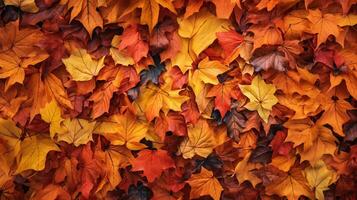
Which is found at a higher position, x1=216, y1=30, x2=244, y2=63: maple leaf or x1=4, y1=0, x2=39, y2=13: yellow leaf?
x1=4, y1=0, x2=39, y2=13: yellow leaf

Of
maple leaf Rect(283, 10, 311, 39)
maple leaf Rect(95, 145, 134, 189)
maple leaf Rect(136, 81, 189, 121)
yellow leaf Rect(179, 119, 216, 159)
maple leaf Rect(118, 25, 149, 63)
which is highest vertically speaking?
maple leaf Rect(283, 10, 311, 39)

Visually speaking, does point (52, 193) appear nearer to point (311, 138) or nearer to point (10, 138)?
point (10, 138)

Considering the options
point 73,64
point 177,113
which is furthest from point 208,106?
point 73,64

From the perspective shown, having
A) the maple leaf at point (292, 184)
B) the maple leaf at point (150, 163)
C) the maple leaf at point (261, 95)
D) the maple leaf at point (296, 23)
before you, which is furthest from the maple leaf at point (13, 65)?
the maple leaf at point (292, 184)

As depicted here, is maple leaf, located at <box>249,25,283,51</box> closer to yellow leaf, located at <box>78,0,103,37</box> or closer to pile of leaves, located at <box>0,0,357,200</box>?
pile of leaves, located at <box>0,0,357,200</box>

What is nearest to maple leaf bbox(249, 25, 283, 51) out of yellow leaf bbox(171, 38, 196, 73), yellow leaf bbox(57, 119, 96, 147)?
yellow leaf bbox(171, 38, 196, 73)

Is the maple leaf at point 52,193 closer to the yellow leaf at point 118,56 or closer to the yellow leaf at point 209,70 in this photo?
the yellow leaf at point 118,56
